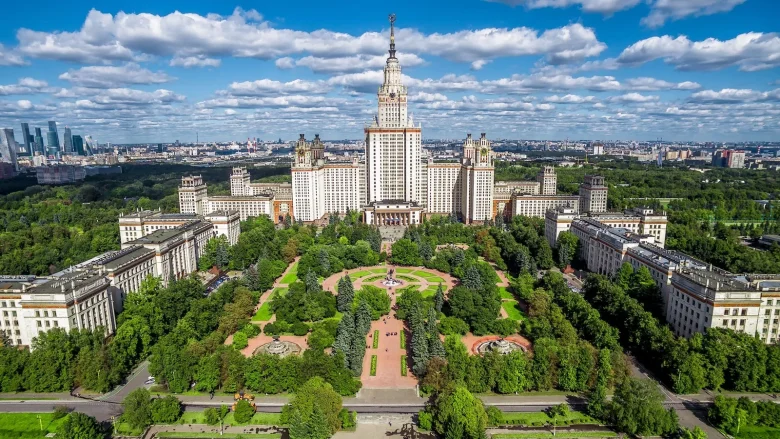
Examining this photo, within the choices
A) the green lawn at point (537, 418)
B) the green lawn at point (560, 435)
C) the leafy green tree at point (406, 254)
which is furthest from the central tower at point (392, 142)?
the green lawn at point (560, 435)

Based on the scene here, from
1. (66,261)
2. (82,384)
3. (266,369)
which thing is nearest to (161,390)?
(82,384)

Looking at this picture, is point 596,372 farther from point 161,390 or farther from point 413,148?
point 413,148

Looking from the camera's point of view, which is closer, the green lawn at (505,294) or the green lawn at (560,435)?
the green lawn at (560,435)

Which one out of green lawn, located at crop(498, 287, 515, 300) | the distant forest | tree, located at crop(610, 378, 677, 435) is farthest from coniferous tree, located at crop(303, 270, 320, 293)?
the distant forest

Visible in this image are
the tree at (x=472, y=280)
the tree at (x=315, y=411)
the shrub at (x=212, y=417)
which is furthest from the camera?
the tree at (x=472, y=280)

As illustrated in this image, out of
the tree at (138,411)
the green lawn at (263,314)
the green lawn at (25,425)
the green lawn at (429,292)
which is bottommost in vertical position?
the green lawn at (25,425)

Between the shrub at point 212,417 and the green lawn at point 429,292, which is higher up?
the green lawn at point 429,292

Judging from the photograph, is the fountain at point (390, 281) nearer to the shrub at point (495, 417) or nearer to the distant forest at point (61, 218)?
the shrub at point (495, 417)
